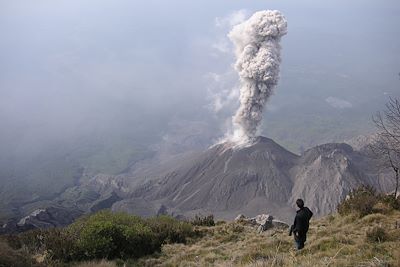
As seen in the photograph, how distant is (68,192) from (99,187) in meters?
7.77

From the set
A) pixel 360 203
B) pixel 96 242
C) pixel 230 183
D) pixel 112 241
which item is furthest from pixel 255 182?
pixel 96 242

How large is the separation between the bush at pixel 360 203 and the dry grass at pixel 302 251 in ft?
2.08

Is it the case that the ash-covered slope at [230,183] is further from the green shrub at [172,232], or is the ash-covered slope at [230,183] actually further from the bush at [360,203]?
the green shrub at [172,232]

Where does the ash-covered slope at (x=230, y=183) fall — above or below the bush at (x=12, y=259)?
above

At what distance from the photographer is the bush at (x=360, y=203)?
17.6m

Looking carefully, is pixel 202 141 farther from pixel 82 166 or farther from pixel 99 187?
pixel 99 187

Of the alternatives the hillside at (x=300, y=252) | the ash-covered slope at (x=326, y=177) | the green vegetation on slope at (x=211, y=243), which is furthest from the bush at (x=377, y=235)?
the ash-covered slope at (x=326, y=177)

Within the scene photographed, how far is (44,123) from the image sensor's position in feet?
619

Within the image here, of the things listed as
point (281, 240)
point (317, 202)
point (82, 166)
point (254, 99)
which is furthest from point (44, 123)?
point (281, 240)

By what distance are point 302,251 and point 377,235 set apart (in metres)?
2.16

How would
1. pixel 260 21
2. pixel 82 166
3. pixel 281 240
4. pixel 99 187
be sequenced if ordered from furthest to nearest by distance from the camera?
pixel 82 166 < pixel 99 187 < pixel 260 21 < pixel 281 240

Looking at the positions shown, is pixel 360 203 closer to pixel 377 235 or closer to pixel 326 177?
pixel 377 235

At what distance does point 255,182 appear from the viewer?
72000 mm

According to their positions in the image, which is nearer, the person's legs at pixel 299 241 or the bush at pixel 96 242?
the person's legs at pixel 299 241
